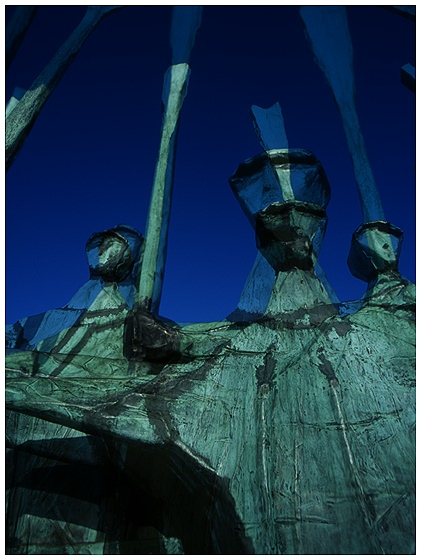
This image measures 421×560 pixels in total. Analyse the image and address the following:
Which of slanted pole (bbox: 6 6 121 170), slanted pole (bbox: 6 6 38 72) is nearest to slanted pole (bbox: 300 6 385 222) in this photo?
slanted pole (bbox: 6 6 121 170)

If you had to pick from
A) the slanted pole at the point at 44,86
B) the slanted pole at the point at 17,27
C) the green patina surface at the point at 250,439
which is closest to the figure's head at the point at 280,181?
the green patina surface at the point at 250,439

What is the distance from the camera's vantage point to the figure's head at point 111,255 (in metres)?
2.75

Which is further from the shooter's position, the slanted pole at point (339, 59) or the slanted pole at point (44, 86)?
the slanted pole at point (339, 59)

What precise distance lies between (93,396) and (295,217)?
3.81ft

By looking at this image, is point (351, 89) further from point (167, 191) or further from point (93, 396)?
point (93, 396)

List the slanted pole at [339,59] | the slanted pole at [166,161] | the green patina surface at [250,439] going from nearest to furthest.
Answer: the green patina surface at [250,439]
the slanted pole at [166,161]
the slanted pole at [339,59]

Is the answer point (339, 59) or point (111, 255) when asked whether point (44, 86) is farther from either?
point (339, 59)

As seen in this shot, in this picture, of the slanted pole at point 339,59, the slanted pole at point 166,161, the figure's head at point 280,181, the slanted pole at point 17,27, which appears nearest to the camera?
the slanted pole at point 166,161

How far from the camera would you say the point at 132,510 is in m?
1.89

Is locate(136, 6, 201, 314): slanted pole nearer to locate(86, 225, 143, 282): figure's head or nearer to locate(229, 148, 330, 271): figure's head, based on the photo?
locate(86, 225, 143, 282): figure's head

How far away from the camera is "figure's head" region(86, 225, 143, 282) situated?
2.75m

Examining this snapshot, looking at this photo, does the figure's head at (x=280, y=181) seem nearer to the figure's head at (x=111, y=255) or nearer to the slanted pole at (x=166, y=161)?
the slanted pole at (x=166, y=161)

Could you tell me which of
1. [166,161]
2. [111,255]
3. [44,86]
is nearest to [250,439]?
[111,255]

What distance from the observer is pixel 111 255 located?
9.02 ft
